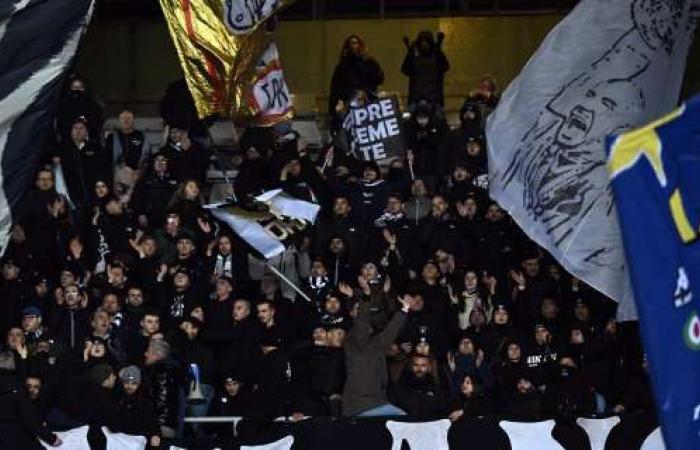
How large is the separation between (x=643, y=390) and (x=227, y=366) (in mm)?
3485

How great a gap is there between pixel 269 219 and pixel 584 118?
4485mm

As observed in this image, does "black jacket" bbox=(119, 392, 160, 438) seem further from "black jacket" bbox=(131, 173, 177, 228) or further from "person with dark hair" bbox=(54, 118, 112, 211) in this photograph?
"person with dark hair" bbox=(54, 118, 112, 211)

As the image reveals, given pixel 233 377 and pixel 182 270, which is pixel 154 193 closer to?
pixel 182 270

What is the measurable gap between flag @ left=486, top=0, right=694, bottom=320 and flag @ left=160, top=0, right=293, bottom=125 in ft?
Answer: 11.9

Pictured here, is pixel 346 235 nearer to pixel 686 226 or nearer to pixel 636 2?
pixel 636 2

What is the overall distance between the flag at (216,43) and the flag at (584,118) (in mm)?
3613

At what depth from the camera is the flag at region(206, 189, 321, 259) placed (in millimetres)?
17672

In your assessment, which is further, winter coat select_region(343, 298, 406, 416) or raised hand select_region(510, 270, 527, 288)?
raised hand select_region(510, 270, 527, 288)

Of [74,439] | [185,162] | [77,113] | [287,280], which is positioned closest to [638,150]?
[74,439]

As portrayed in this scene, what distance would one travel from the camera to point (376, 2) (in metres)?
24.4

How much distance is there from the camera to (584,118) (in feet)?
46.5

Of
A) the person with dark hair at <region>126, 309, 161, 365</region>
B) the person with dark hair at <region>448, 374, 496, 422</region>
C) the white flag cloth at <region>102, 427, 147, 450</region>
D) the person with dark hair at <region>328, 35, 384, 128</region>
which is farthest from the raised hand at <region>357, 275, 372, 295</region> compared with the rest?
the person with dark hair at <region>328, 35, 384, 128</region>

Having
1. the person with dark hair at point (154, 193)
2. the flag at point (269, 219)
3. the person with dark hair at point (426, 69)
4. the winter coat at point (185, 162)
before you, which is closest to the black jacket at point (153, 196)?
the person with dark hair at point (154, 193)

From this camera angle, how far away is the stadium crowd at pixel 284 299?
51.8ft
